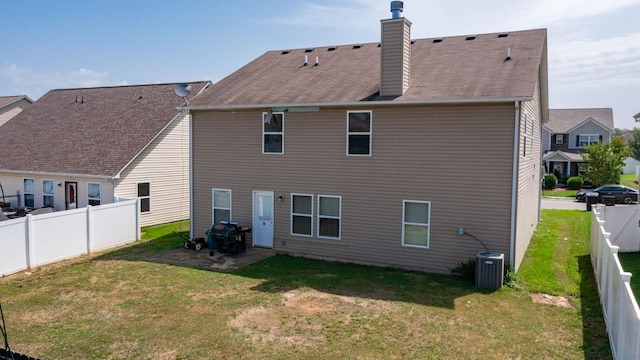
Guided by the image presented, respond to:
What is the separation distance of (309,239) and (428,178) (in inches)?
169

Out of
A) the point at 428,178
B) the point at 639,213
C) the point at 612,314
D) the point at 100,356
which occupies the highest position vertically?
the point at 428,178

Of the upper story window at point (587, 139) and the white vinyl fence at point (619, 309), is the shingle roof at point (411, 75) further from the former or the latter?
the upper story window at point (587, 139)

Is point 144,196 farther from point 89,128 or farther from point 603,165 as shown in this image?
point 603,165

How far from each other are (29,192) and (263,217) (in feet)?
45.7

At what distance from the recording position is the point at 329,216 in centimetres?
1497

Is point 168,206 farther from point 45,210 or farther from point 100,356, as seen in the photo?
point 100,356

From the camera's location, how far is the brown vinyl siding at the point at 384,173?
1280 cm

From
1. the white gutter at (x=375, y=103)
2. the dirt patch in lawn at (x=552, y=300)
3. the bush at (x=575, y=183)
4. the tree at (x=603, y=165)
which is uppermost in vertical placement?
the white gutter at (x=375, y=103)

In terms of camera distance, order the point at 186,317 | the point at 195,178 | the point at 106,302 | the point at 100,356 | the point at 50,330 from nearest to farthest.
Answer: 1. the point at 100,356
2. the point at 50,330
3. the point at 186,317
4. the point at 106,302
5. the point at 195,178

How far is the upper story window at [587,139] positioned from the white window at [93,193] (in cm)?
4620

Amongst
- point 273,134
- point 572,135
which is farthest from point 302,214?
point 572,135

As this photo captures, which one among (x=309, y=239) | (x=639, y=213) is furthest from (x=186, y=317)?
(x=639, y=213)

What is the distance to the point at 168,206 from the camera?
22438 mm

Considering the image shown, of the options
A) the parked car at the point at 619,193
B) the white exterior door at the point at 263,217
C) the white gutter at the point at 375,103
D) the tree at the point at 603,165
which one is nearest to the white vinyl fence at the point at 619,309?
the white gutter at the point at 375,103
